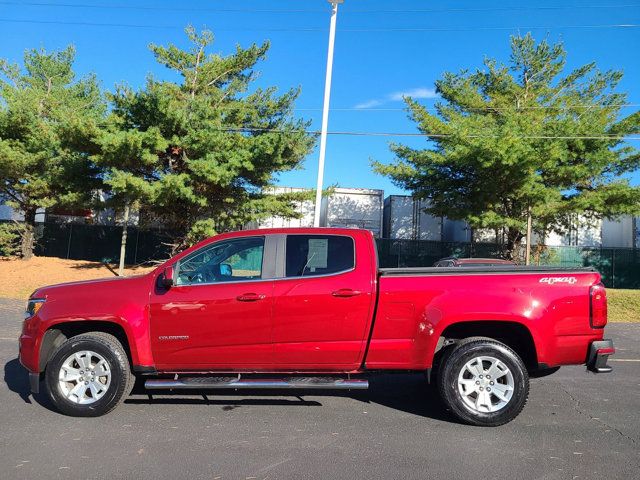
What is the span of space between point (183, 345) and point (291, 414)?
1.28 m

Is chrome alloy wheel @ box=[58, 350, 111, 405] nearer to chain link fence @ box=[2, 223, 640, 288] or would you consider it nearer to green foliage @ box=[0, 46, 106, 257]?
green foliage @ box=[0, 46, 106, 257]

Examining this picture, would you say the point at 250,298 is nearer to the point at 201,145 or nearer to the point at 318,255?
the point at 318,255

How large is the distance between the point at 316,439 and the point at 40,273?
63.3ft

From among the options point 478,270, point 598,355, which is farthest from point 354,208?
point 598,355

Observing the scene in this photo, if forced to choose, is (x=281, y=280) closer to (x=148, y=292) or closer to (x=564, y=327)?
(x=148, y=292)

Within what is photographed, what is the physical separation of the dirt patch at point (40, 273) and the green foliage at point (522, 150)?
12.7 metres

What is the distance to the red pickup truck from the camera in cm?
475

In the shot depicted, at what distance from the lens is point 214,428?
4.68 m

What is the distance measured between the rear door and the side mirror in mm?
985

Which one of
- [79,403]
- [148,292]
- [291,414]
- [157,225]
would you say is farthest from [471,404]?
[157,225]

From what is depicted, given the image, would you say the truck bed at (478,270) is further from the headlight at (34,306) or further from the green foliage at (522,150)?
the green foliage at (522,150)

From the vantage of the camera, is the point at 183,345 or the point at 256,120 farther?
the point at 256,120

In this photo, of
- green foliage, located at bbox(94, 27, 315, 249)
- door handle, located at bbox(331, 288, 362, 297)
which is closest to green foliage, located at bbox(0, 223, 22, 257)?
green foliage, located at bbox(94, 27, 315, 249)

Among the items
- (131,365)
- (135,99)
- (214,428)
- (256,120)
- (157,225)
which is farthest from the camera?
(157,225)
